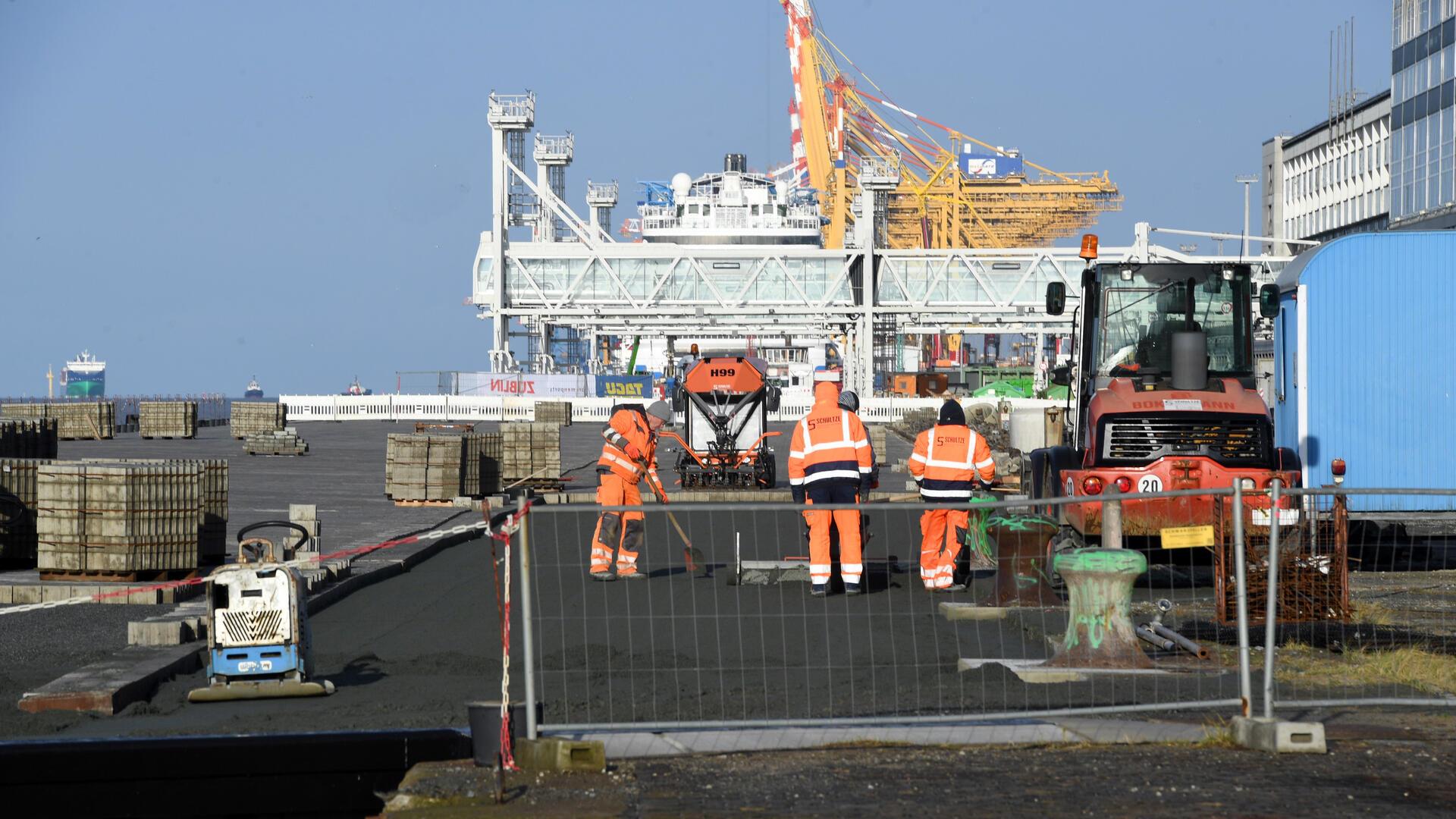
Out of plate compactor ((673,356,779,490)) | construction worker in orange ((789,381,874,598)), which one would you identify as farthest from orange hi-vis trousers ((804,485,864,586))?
plate compactor ((673,356,779,490))

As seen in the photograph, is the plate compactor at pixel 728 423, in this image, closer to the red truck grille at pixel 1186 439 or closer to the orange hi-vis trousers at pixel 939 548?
the red truck grille at pixel 1186 439

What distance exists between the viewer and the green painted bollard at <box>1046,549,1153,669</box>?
956 cm

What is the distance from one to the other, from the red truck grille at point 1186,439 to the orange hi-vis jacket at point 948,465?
1.70m

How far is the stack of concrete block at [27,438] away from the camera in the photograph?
21.3m

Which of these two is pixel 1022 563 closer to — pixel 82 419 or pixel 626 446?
pixel 626 446

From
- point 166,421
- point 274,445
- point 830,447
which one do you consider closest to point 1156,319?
point 830,447

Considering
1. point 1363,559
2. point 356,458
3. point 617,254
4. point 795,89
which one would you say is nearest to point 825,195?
point 795,89

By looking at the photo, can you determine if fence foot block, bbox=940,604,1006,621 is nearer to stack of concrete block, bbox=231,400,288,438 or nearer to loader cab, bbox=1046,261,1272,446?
loader cab, bbox=1046,261,1272,446

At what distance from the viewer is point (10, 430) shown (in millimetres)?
21531

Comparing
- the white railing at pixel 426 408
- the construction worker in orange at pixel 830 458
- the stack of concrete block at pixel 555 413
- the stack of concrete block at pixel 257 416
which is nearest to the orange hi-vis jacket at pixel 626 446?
the construction worker in orange at pixel 830 458

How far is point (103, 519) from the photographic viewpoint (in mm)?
13828

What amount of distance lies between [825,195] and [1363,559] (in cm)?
10938

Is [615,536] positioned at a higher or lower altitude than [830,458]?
lower

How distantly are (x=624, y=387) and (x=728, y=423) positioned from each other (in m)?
53.2
